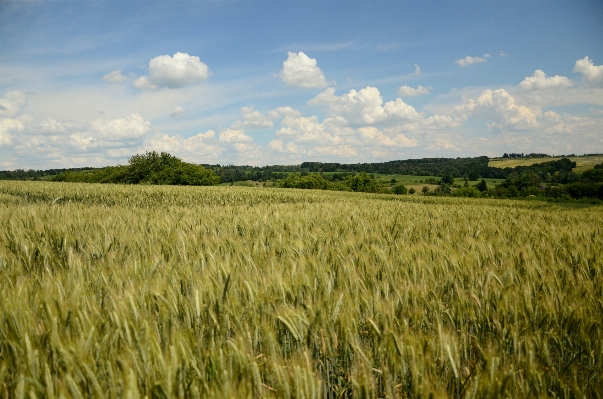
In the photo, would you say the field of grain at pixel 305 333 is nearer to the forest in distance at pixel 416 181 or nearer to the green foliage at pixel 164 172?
the forest in distance at pixel 416 181

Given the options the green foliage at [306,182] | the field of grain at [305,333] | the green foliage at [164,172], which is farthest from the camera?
the green foliage at [306,182]

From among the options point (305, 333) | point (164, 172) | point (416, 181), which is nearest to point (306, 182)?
point (164, 172)

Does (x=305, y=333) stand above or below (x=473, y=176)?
below

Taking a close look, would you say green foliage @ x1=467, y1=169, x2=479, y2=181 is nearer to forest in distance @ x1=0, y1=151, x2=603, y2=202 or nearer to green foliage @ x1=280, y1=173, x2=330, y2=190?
forest in distance @ x1=0, y1=151, x2=603, y2=202

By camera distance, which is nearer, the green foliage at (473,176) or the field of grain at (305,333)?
the field of grain at (305,333)

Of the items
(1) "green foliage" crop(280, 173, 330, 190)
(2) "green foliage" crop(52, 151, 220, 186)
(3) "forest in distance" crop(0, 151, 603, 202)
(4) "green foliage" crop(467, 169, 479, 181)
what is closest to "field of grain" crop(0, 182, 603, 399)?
(3) "forest in distance" crop(0, 151, 603, 202)

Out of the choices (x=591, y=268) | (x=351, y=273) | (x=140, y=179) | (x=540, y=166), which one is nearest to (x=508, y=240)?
(x=591, y=268)

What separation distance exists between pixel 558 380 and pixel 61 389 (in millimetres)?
1726

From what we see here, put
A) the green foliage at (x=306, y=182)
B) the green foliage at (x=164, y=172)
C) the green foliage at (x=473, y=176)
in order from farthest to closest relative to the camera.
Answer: the green foliage at (x=473, y=176) → the green foliage at (x=306, y=182) → the green foliage at (x=164, y=172)

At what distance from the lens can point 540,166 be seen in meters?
127

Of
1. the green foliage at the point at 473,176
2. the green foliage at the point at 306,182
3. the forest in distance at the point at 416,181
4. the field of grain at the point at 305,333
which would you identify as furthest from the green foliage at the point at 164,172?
the green foliage at the point at 473,176

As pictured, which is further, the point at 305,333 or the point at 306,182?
the point at 306,182

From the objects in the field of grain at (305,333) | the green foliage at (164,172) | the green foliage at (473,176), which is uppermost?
the green foliage at (164,172)

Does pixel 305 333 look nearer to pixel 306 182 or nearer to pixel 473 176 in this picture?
pixel 306 182
